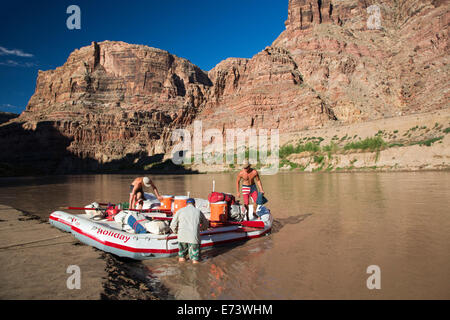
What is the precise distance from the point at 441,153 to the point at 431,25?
7016cm

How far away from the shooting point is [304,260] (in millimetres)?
5852

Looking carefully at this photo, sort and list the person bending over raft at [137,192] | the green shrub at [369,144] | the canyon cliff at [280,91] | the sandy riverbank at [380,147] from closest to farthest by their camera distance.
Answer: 1. the person bending over raft at [137,192]
2. the sandy riverbank at [380,147]
3. the green shrub at [369,144]
4. the canyon cliff at [280,91]

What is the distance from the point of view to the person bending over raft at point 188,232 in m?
6.01

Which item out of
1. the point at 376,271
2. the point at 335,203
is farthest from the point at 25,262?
the point at 335,203

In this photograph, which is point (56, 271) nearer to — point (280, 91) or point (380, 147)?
point (380, 147)

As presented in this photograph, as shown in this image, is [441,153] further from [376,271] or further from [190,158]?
[190,158]

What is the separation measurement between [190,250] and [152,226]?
1280 mm

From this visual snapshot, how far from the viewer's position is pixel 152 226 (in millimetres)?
6770

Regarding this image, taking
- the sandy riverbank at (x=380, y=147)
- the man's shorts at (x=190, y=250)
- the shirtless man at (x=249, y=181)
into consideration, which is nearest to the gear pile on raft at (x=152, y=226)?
the shirtless man at (x=249, y=181)

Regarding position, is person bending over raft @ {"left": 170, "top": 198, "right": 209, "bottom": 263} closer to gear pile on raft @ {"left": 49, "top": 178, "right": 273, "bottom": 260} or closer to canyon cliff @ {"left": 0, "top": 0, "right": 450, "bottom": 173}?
gear pile on raft @ {"left": 49, "top": 178, "right": 273, "bottom": 260}

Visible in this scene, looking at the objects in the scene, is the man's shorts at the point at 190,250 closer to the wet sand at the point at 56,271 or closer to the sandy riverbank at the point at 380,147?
the wet sand at the point at 56,271

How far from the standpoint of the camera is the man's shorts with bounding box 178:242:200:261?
6.03 m

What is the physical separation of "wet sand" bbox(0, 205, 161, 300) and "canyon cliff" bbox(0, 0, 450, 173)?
224ft
